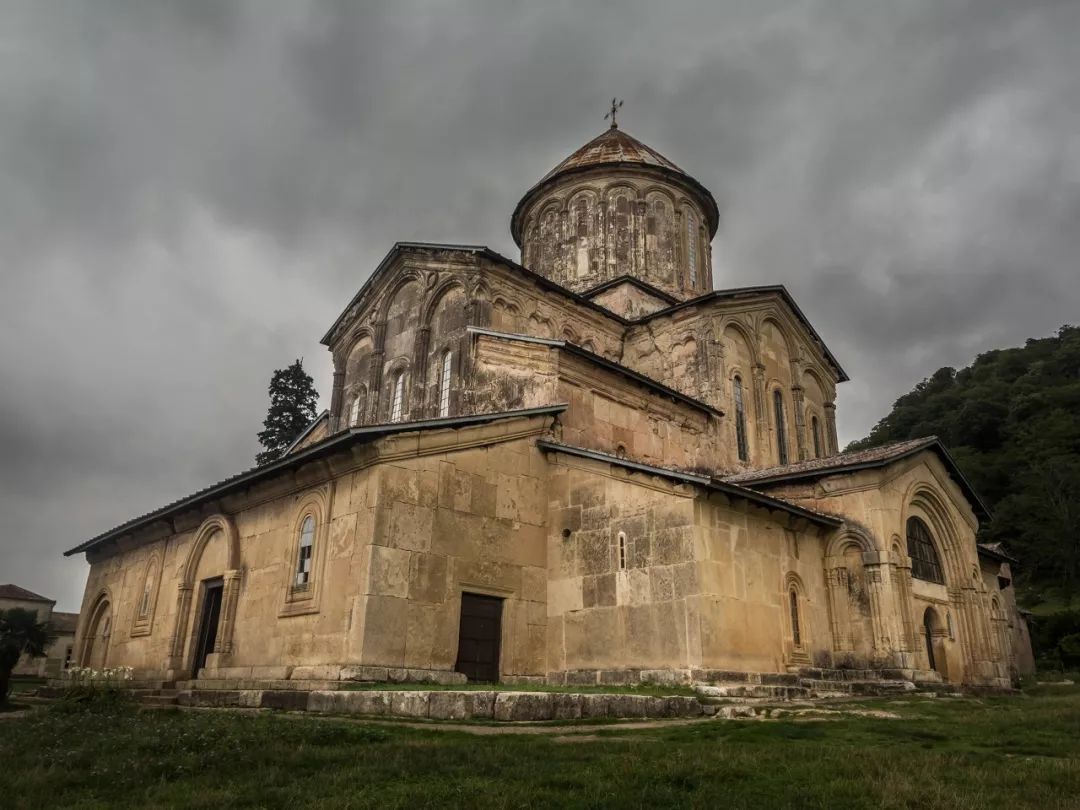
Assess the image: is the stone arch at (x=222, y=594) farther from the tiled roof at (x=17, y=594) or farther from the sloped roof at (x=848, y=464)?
the tiled roof at (x=17, y=594)

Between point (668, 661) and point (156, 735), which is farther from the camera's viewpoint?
point (668, 661)

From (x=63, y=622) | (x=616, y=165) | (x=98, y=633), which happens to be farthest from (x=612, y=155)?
(x=63, y=622)

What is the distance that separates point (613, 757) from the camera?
556 cm

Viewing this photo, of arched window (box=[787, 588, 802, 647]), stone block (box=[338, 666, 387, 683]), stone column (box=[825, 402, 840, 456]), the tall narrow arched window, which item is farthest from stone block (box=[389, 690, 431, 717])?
stone column (box=[825, 402, 840, 456])

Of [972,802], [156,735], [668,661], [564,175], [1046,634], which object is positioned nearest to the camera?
[972,802]

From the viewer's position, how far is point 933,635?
51.3 ft

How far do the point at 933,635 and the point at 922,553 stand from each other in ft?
5.42

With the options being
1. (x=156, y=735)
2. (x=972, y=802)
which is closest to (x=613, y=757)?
(x=972, y=802)

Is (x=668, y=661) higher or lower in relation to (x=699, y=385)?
lower

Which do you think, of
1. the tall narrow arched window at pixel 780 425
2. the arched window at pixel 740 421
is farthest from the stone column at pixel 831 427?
the arched window at pixel 740 421

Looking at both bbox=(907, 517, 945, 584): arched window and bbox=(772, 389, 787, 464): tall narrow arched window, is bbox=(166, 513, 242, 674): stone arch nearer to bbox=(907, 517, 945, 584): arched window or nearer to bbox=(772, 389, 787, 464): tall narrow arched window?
bbox=(907, 517, 945, 584): arched window

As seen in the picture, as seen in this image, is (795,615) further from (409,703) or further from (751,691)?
(409,703)

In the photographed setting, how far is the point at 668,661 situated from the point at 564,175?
60.9ft

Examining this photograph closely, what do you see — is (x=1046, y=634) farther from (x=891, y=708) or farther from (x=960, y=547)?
(x=891, y=708)
